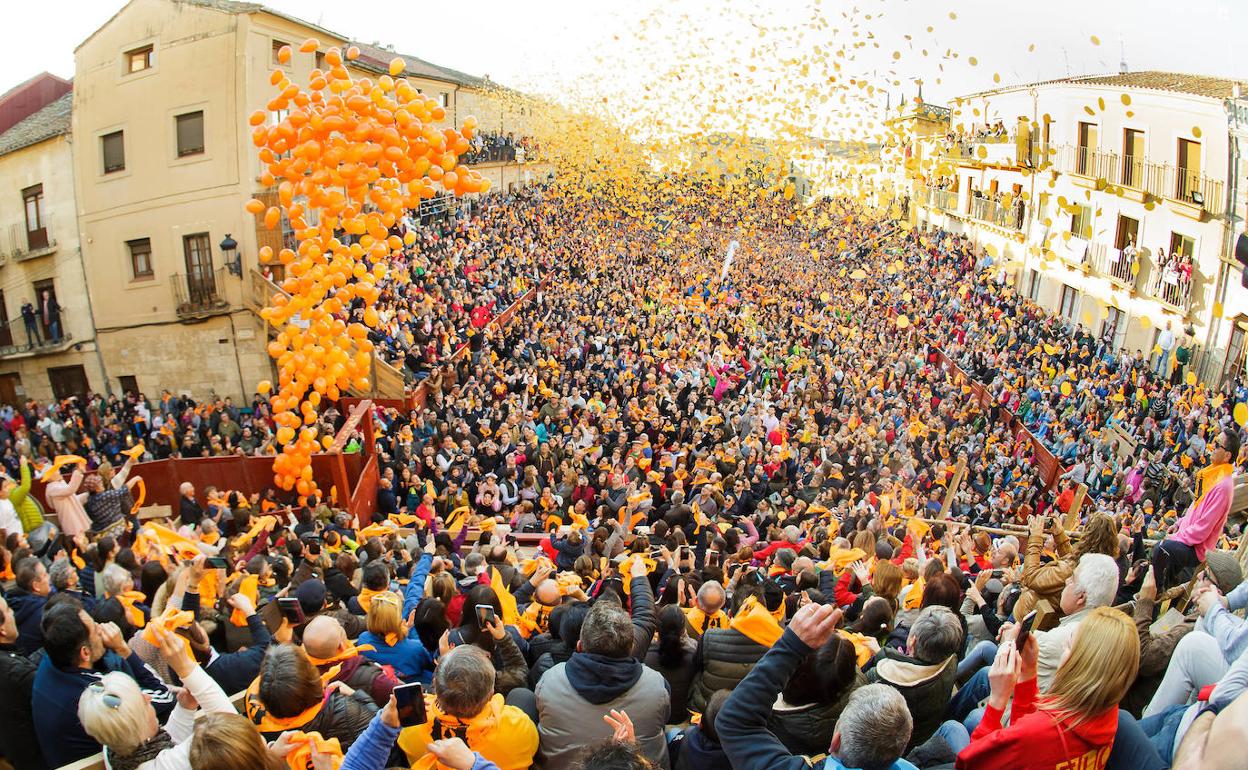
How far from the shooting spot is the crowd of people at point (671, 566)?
2096 millimetres

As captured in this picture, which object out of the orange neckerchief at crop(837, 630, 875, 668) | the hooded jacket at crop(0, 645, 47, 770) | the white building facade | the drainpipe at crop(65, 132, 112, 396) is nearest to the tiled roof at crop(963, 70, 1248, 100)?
the white building facade

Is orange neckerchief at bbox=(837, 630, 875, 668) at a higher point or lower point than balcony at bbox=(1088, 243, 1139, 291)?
lower

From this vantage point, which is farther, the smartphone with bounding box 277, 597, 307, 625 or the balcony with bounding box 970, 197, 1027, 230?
the balcony with bounding box 970, 197, 1027, 230

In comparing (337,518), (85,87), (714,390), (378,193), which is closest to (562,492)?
(337,518)

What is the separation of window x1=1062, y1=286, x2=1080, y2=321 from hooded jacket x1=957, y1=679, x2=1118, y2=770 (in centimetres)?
2036

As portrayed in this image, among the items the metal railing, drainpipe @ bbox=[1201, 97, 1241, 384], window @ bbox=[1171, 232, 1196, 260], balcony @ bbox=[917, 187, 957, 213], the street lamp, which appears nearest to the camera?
the street lamp

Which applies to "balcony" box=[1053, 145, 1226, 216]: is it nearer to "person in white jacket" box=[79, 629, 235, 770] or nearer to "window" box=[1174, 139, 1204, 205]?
"window" box=[1174, 139, 1204, 205]

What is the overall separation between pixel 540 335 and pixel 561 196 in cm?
1299

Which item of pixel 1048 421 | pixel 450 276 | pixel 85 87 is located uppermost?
pixel 85 87

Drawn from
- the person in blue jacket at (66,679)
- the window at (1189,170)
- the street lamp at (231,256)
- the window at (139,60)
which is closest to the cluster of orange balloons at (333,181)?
the street lamp at (231,256)

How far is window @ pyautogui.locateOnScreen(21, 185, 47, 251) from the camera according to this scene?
10445 millimetres

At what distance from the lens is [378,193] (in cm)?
792

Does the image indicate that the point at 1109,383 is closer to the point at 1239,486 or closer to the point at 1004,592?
the point at 1239,486

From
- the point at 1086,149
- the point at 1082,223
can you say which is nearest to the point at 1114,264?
the point at 1082,223
